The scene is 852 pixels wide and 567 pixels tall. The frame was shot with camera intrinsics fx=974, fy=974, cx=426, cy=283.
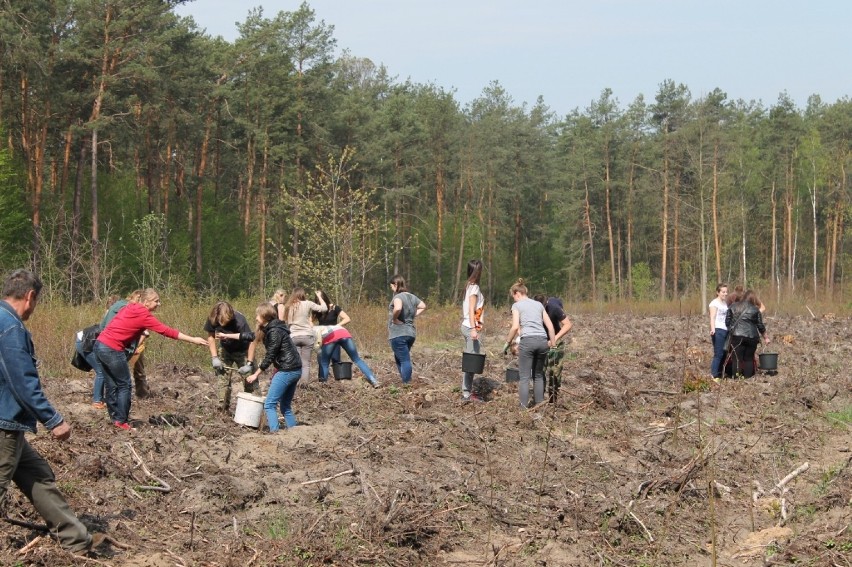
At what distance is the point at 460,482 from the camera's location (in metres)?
7.88

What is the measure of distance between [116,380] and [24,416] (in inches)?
156

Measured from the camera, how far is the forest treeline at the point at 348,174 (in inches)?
1192

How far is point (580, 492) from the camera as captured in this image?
788 centimetres

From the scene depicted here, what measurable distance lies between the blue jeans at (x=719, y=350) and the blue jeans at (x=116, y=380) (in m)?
8.50

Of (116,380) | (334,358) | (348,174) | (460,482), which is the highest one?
(348,174)

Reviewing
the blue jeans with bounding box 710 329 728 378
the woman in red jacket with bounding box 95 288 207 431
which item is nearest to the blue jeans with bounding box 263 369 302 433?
the woman in red jacket with bounding box 95 288 207 431

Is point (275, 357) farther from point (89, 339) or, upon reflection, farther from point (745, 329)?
point (745, 329)

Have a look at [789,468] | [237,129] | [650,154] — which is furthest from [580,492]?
[650,154]

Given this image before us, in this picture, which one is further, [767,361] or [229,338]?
[767,361]

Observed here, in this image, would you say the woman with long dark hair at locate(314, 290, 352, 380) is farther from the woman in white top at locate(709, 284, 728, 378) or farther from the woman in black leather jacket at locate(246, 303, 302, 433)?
the woman in white top at locate(709, 284, 728, 378)

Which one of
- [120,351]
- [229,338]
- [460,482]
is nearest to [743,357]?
[229,338]

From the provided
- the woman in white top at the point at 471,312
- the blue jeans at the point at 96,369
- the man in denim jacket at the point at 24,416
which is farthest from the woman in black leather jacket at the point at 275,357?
the man in denim jacket at the point at 24,416

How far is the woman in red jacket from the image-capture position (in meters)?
9.50

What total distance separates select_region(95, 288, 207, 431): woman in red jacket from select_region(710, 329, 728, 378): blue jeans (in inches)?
312
